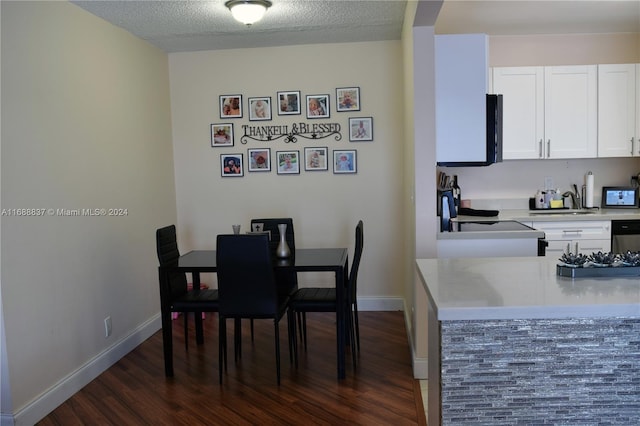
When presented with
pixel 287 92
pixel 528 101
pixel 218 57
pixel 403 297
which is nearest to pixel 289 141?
pixel 287 92

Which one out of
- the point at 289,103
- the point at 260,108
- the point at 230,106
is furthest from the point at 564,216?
the point at 230,106

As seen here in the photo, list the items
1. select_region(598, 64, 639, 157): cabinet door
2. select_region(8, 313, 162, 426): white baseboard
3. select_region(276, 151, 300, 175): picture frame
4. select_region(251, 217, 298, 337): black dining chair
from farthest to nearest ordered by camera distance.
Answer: select_region(276, 151, 300, 175): picture frame → select_region(598, 64, 639, 157): cabinet door → select_region(251, 217, 298, 337): black dining chair → select_region(8, 313, 162, 426): white baseboard

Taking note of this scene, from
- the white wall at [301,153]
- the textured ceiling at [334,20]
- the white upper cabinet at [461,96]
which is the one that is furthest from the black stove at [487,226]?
the textured ceiling at [334,20]

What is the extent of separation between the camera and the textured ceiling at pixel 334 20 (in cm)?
347

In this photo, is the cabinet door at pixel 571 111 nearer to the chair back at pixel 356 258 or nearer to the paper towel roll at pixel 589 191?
the paper towel roll at pixel 589 191

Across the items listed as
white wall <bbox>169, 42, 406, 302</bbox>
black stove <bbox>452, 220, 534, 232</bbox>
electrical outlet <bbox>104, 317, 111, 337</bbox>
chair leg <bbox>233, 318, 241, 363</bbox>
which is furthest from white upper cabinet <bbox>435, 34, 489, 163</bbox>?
electrical outlet <bbox>104, 317, 111, 337</bbox>

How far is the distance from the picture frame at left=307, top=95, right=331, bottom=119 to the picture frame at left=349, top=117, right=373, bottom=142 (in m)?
0.25

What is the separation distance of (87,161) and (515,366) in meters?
2.98

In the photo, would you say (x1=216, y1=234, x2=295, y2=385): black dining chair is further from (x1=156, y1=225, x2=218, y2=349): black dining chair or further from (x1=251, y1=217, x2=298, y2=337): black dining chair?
(x1=251, y1=217, x2=298, y2=337): black dining chair

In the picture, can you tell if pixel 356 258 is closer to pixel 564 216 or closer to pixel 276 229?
pixel 276 229

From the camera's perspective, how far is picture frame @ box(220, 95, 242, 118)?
15.2 ft

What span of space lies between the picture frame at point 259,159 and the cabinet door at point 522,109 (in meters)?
2.18

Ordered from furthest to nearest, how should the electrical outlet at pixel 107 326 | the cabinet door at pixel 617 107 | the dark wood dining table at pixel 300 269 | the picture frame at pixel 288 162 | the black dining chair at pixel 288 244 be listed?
the picture frame at pixel 288 162
the cabinet door at pixel 617 107
the black dining chair at pixel 288 244
the electrical outlet at pixel 107 326
the dark wood dining table at pixel 300 269

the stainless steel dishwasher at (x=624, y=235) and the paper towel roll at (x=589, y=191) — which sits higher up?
the paper towel roll at (x=589, y=191)
